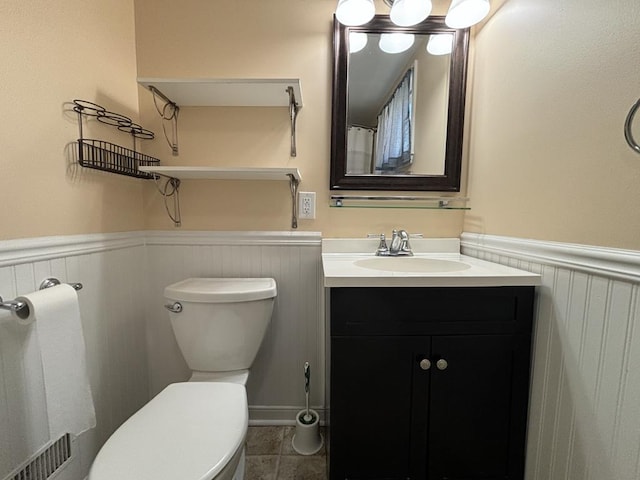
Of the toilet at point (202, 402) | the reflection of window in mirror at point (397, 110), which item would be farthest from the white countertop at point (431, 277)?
the reflection of window in mirror at point (397, 110)

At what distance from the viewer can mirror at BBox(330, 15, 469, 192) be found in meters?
1.25

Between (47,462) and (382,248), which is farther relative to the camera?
(382,248)

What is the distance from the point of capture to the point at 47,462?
842mm

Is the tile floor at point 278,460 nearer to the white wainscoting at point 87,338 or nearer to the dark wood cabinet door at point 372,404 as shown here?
the dark wood cabinet door at point 372,404

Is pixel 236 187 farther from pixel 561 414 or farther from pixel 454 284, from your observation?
pixel 561 414

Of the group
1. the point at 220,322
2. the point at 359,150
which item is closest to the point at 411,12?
the point at 359,150

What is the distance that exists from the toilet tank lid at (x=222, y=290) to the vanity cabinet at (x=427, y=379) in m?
0.37

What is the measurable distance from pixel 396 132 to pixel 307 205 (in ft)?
1.70

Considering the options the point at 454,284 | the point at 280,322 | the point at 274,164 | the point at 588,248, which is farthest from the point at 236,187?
the point at 588,248

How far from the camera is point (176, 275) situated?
4.39 ft

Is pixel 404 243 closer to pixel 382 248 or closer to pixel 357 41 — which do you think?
pixel 382 248

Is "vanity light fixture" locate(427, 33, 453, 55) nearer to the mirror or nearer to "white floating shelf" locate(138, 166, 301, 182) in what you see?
the mirror

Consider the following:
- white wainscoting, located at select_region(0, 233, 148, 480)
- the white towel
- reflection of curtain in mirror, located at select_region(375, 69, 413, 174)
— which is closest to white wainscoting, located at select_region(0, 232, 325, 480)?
white wainscoting, located at select_region(0, 233, 148, 480)

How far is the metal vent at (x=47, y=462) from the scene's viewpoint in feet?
2.50
